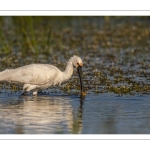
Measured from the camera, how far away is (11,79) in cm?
1424

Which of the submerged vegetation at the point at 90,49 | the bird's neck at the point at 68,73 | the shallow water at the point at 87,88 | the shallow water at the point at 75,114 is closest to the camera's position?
the shallow water at the point at 75,114

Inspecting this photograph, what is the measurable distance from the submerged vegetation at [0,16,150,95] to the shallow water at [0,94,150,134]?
1.06m

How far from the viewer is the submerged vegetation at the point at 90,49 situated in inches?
618

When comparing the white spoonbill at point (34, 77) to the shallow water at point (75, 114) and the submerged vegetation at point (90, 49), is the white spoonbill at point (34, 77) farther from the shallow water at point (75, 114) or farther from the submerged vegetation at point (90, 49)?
the submerged vegetation at point (90, 49)

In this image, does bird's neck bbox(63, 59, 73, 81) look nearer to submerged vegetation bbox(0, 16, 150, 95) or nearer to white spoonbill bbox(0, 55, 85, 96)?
white spoonbill bbox(0, 55, 85, 96)

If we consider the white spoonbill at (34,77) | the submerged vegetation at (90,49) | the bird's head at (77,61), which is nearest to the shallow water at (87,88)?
the submerged vegetation at (90,49)

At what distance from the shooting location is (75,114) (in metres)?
12.1

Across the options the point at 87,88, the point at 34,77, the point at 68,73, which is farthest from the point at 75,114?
the point at 87,88

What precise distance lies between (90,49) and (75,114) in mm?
10878

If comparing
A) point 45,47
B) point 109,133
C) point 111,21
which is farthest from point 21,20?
point 111,21

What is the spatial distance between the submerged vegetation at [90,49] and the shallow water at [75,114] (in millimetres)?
1056

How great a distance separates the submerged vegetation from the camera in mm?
15688

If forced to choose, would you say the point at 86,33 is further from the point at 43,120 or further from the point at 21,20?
the point at 43,120

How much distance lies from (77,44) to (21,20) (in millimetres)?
4464
